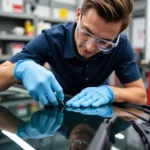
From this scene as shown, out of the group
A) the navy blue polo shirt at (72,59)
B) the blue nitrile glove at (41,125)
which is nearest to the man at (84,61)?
the navy blue polo shirt at (72,59)

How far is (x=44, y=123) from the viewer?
2.16ft

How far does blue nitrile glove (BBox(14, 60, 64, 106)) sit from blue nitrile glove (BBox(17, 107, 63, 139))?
0.08 metres

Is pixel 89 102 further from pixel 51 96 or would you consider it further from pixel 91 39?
pixel 91 39

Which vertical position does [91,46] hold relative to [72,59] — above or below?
above

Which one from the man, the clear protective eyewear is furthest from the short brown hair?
the clear protective eyewear

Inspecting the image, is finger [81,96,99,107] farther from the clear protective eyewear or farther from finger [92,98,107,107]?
the clear protective eyewear

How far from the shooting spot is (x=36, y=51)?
1.21 metres

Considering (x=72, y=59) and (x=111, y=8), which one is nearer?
(x=111, y=8)

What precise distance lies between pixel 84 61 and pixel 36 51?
0.30m

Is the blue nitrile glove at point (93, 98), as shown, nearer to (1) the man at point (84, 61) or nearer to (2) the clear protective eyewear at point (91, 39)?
(1) the man at point (84, 61)

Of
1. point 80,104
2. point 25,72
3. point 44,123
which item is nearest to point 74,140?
point 44,123

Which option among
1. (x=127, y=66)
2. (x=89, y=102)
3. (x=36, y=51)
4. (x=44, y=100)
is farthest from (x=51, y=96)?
(x=127, y=66)

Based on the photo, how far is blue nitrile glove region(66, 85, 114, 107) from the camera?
0.89 meters

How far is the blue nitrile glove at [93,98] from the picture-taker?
888mm
